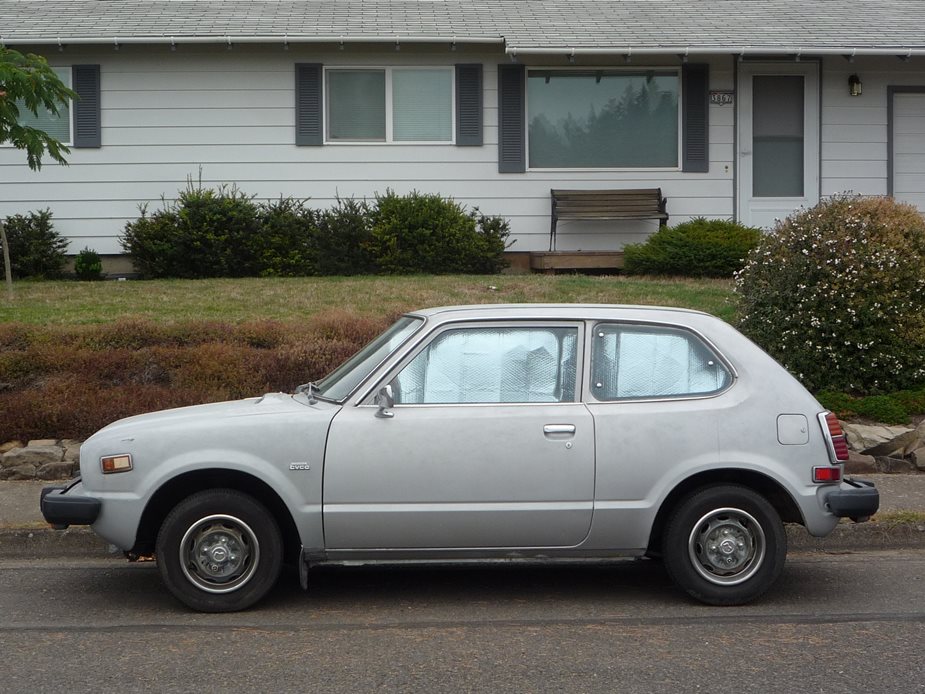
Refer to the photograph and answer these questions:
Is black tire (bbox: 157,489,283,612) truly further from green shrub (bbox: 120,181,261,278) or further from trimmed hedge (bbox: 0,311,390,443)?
green shrub (bbox: 120,181,261,278)

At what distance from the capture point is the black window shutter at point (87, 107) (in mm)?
16859

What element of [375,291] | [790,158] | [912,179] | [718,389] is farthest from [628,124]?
[718,389]

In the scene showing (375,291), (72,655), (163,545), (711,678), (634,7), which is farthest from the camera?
(634,7)

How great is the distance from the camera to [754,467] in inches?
238

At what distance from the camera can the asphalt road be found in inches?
196

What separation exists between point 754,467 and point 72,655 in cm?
358

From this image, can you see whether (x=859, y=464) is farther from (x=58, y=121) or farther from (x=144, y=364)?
(x=58, y=121)

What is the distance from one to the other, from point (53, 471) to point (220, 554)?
12.0 feet

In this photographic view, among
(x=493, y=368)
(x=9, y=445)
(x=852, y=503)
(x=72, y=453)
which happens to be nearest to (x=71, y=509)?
(x=493, y=368)

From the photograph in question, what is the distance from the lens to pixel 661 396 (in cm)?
620

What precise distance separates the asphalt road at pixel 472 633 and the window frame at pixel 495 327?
3.74 feet

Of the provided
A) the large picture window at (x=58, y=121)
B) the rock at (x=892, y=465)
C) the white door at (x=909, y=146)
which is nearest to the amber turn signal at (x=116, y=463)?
the rock at (x=892, y=465)

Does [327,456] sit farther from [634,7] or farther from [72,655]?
[634,7]

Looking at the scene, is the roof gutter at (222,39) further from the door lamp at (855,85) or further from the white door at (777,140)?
the door lamp at (855,85)
